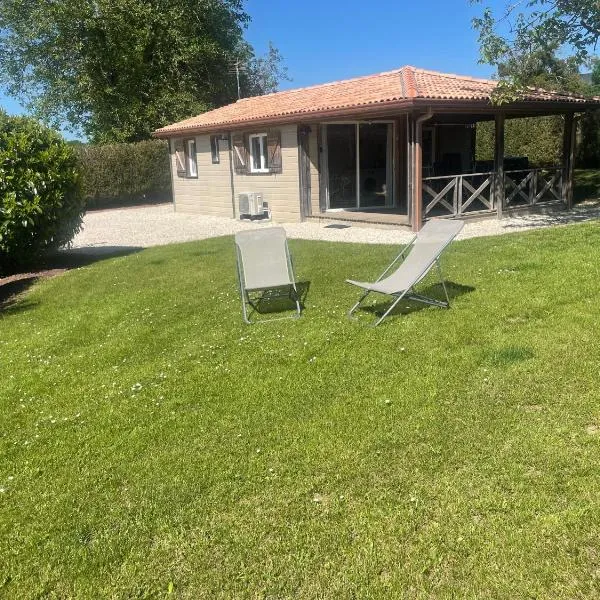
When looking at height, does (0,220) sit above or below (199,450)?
above

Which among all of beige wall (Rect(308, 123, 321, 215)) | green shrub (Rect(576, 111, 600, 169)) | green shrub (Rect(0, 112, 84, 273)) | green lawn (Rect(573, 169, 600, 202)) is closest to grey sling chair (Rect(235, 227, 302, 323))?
green shrub (Rect(0, 112, 84, 273))

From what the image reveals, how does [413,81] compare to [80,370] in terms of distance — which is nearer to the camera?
[80,370]

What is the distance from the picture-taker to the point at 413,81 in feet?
42.5

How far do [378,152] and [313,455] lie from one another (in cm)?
1319

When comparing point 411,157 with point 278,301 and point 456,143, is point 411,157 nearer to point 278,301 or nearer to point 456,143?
point 278,301

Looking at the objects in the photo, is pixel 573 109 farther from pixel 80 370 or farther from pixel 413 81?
pixel 80 370

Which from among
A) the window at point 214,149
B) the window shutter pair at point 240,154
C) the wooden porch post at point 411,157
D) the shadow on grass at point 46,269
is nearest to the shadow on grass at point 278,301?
the shadow on grass at point 46,269

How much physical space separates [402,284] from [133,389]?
2830mm

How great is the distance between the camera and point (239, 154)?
16.8 metres

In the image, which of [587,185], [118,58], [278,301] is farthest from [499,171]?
[118,58]

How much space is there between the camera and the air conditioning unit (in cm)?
1619

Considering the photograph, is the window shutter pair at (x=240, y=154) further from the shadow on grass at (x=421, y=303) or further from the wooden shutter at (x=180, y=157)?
the shadow on grass at (x=421, y=303)

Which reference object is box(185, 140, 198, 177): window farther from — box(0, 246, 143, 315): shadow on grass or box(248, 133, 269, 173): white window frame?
box(0, 246, 143, 315): shadow on grass

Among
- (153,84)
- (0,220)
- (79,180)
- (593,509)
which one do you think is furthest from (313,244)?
(153,84)
